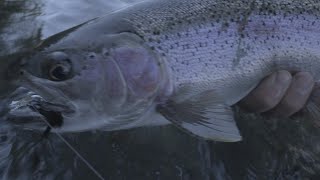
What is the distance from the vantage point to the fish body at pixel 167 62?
2.10 meters

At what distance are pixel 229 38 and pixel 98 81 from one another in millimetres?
722

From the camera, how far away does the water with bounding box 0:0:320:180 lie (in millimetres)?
2941

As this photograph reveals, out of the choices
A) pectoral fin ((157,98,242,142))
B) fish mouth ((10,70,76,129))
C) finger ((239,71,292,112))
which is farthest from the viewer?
finger ((239,71,292,112))

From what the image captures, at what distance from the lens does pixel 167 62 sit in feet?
7.43

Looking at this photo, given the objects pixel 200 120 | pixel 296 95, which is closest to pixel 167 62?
pixel 200 120

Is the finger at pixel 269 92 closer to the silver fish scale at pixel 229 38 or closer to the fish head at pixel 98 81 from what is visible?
the silver fish scale at pixel 229 38

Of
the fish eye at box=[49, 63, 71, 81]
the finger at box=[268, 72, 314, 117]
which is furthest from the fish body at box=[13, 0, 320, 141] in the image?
the finger at box=[268, 72, 314, 117]

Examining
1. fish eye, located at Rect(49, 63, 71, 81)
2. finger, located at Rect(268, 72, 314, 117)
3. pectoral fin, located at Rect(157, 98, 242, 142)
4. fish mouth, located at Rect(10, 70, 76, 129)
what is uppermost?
fish eye, located at Rect(49, 63, 71, 81)

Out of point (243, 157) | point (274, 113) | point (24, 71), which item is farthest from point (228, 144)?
point (24, 71)

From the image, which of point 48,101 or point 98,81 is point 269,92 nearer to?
point 98,81

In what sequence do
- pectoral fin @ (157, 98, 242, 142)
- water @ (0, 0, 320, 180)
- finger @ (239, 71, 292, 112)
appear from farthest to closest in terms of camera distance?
water @ (0, 0, 320, 180), finger @ (239, 71, 292, 112), pectoral fin @ (157, 98, 242, 142)

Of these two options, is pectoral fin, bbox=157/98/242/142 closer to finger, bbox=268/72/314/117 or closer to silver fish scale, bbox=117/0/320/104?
silver fish scale, bbox=117/0/320/104

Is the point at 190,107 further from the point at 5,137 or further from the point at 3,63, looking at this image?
the point at 3,63

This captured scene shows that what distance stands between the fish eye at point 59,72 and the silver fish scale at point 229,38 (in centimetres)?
40
